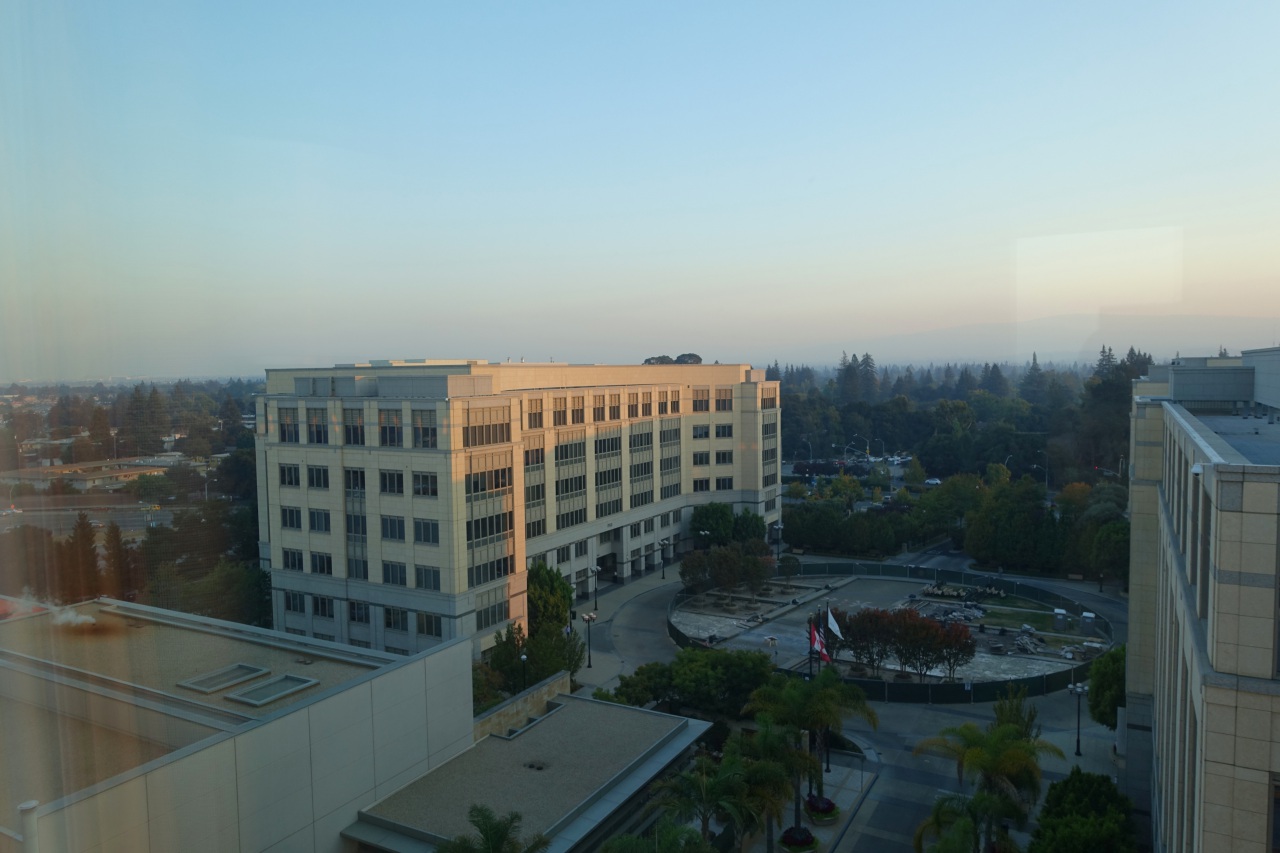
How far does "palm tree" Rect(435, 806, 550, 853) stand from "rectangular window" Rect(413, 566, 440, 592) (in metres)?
14.4

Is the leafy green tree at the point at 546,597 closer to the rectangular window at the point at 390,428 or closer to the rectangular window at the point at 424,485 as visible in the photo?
the rectangular window at the point at 424,485

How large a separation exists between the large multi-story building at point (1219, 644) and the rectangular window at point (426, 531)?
57.6 feet

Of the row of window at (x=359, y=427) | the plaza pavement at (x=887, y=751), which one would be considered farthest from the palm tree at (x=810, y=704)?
the row of window at (x=359, y=427)

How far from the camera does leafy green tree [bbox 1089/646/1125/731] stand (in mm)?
19125

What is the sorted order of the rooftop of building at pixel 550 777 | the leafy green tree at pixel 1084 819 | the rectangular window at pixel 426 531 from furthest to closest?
the rectangular window at pixel 426 531
the leafy green tree at pixel 1084 819
the rooftop of building at pixel 550 777

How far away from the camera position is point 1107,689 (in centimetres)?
1919

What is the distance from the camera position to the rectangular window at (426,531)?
24547 mm

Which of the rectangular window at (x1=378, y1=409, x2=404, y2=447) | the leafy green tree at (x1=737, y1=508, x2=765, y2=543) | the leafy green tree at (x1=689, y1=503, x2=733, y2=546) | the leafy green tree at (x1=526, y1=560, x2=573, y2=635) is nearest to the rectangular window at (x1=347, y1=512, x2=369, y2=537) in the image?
the rectangular window at (x1=378, y1=409, x2=404, y2=447)

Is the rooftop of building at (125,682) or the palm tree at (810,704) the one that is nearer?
the rooftop of building at (125,682)

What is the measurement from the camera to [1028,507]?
38.4 metres

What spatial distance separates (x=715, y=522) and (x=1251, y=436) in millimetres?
27227

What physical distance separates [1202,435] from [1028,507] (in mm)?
29117

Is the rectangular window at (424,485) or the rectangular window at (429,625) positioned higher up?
the rectangular window at (424,485)

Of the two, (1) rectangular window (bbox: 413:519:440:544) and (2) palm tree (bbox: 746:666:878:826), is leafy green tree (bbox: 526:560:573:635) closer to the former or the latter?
(1) rectangular window (bbox: 413:519:440:544)
